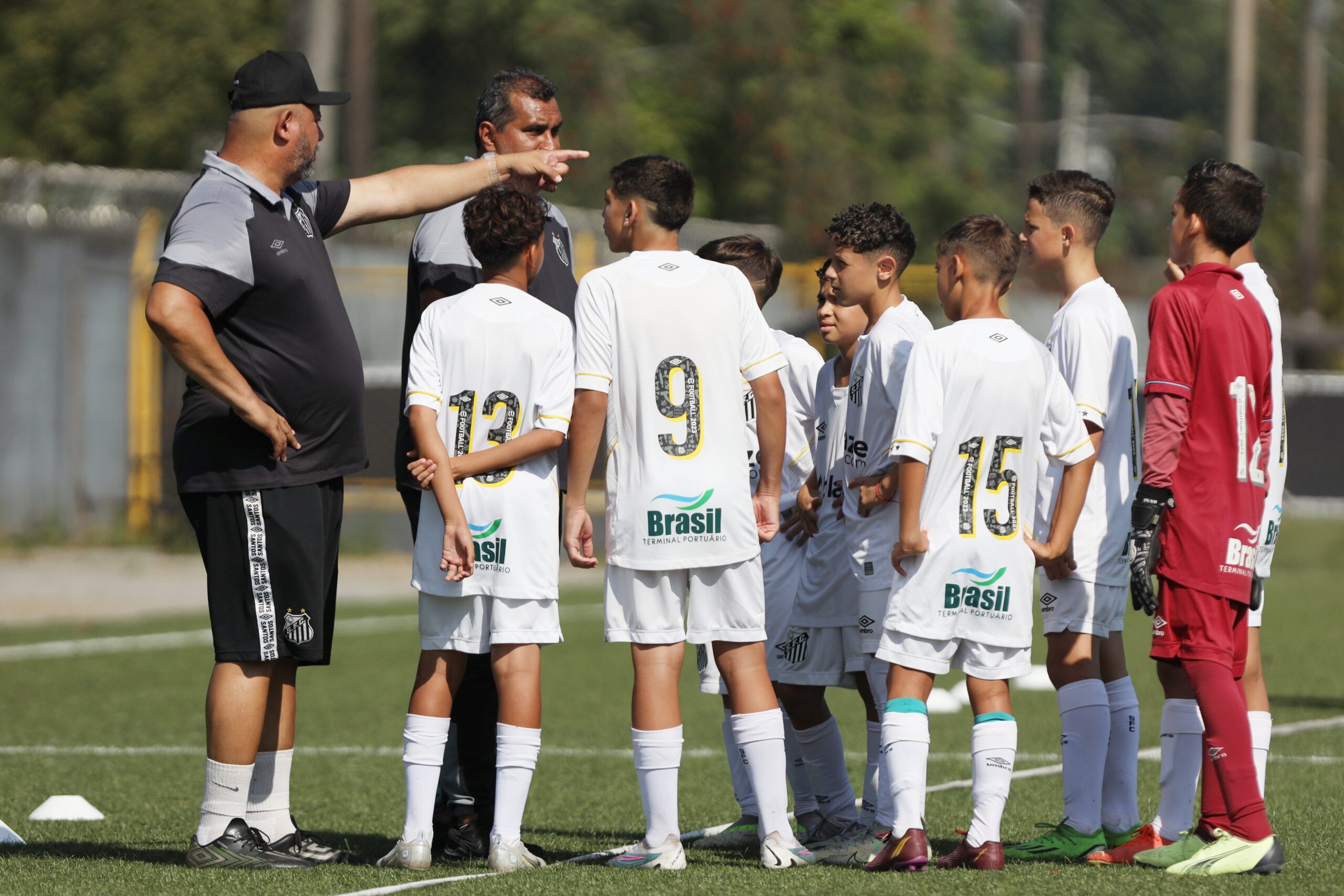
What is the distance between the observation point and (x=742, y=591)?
5.21 meters

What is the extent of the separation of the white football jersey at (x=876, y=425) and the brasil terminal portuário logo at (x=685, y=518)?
0.58 m

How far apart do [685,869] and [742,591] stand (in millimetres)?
843

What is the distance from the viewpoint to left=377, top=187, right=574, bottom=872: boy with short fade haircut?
518 centimetres

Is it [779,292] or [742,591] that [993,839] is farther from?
[779,292]

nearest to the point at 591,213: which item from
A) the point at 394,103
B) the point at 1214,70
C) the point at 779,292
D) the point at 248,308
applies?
the point at 779,292

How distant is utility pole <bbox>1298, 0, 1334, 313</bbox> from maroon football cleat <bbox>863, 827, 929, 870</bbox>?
3564cm

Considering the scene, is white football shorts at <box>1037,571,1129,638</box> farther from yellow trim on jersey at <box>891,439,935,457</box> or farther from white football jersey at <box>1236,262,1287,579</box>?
yellow trim on jersey at <box>891,439,935,457</box>

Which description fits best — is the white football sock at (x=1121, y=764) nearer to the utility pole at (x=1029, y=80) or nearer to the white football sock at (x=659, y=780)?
the white football sock at (x=659, y=780)

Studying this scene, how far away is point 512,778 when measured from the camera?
516cm

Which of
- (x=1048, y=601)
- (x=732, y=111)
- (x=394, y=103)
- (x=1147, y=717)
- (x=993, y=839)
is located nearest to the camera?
(x=993, y=839)

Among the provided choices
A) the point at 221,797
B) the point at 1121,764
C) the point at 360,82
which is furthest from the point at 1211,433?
the point at 360,82

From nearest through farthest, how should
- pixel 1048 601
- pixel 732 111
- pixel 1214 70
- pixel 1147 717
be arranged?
pixel 1048 601 → pixel 1147 717 → pixel 732 111 → pixel 1214 70

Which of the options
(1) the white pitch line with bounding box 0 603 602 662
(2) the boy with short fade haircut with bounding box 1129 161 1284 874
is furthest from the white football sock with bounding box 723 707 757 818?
(1) the white pitch line with bounding box 0 603 602 662

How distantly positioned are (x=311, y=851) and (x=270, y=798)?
0.21 m
